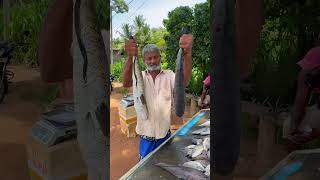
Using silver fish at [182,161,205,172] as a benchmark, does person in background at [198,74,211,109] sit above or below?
above

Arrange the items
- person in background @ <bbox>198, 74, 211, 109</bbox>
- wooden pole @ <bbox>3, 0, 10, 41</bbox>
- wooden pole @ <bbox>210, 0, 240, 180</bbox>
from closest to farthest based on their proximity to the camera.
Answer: wooden pole @ <bbox>210, 0, 240, 180</bbox> < wooden pole @ <bbox>3, 0, 10, 41</bbox> < person in background @ <bbox>198, 74, 211, 109</bbox>

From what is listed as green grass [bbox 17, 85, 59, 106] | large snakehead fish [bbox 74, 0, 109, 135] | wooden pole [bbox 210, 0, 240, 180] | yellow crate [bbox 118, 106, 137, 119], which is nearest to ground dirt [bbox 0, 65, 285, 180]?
green grass [bbox 17, 85, 59, 106]

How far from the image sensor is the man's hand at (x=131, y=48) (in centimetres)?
257

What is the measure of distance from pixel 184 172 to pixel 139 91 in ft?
2.11

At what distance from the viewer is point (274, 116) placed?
6.20 ft

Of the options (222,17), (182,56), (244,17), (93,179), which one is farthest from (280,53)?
(93,179)

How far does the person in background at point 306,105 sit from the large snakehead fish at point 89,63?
94cm

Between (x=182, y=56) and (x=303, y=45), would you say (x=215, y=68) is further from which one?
(x=182, y=56)

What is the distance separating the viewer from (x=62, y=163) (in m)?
1.79

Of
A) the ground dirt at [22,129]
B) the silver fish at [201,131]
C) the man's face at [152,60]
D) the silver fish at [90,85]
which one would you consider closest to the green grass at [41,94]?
the ground dirt at [22,129]

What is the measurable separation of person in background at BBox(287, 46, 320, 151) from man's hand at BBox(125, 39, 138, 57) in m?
1.14

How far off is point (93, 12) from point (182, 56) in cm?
96

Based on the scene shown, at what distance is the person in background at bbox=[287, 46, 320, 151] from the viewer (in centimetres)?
179

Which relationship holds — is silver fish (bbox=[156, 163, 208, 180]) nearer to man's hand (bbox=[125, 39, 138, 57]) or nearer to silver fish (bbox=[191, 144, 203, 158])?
silver fish (bbox=[191, 144, 203, 158])
